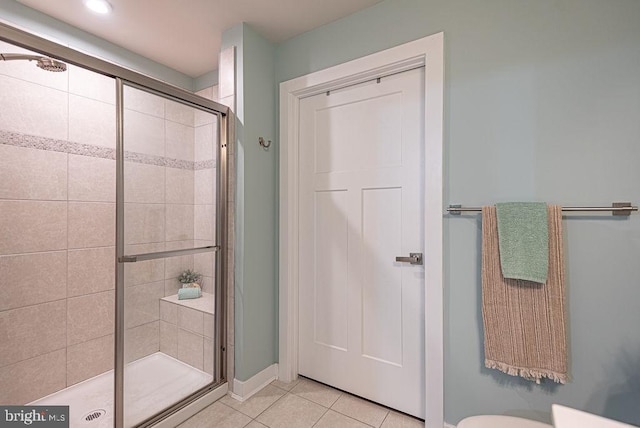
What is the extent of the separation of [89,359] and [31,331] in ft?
1.39

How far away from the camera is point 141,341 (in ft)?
5.00

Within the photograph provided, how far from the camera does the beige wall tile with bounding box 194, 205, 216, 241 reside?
1799mm

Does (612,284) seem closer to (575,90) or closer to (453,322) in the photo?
(453,322)

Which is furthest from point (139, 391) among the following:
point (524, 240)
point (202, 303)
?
point (524, 240)

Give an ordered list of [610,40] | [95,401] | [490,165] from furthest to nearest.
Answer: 1. [95,401]
2. [490,165]
3. [610,40]

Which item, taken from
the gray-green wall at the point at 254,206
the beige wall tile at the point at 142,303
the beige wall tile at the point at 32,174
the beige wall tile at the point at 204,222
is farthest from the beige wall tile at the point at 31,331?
the gray-green wall at the point at 254,206

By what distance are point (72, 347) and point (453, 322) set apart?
2447mm

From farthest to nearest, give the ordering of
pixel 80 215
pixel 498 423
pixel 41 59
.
A: pixel 80 215 < pixel 41 59 < pixel 498 423

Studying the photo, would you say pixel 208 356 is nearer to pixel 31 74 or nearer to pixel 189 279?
pixel 189 279

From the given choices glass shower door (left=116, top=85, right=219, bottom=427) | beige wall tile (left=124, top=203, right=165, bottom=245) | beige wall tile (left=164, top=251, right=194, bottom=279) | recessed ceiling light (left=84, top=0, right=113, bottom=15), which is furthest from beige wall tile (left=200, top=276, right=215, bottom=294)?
recessed ceiling light (left=84, top=0, right=113, bottom=15)

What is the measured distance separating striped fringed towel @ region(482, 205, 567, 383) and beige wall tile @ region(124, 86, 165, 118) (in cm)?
180

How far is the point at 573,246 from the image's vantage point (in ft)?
4.13

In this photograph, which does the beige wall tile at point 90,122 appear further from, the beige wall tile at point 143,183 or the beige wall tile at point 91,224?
the beige wall tile at point 143,183

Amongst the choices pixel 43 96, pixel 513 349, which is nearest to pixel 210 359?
pixel 513 349
